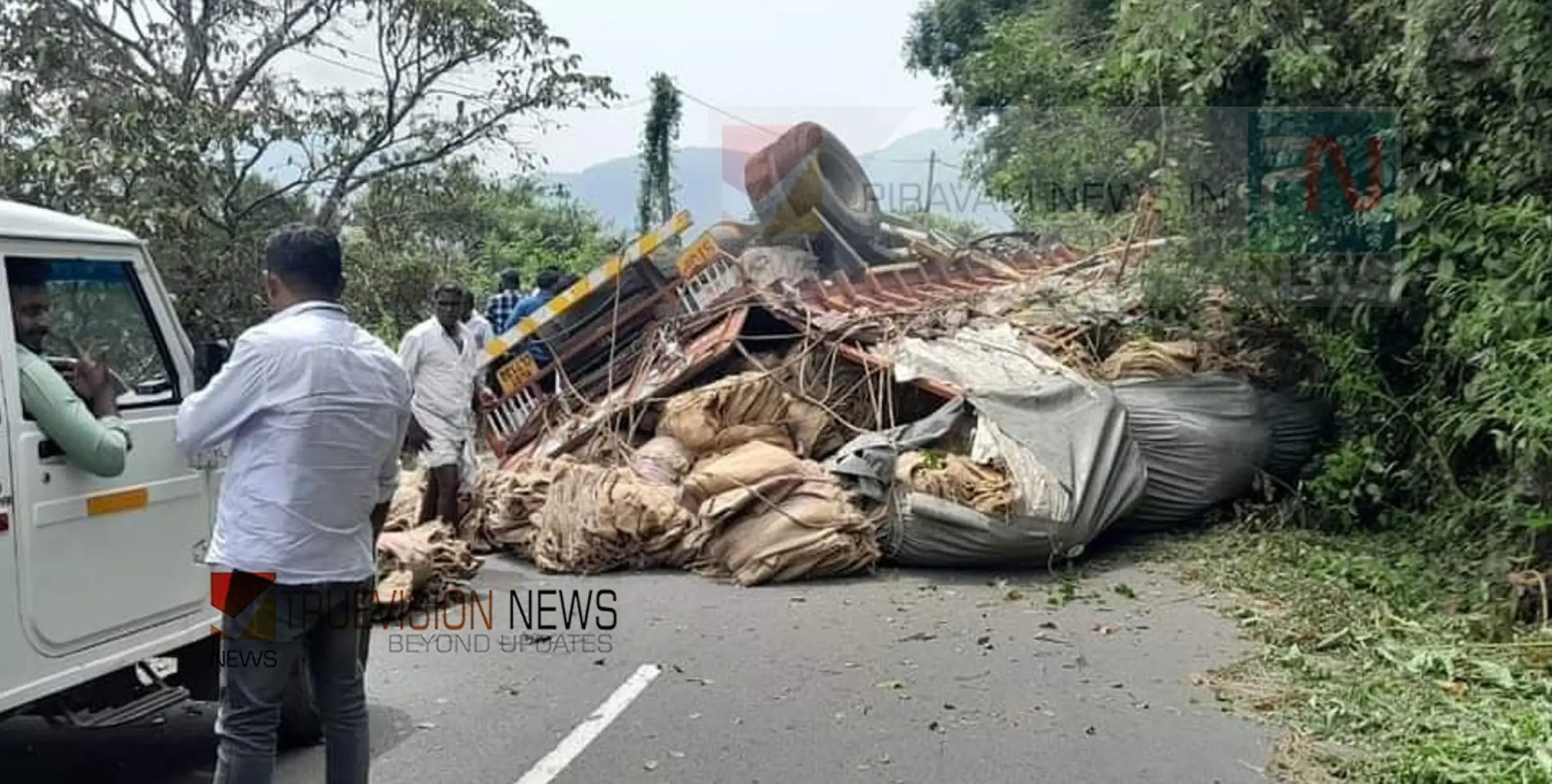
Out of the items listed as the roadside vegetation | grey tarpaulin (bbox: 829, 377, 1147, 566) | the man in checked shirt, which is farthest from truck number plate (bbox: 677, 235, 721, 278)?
the roadside vegetation

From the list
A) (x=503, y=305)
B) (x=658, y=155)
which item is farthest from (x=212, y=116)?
(x=658, y=155)

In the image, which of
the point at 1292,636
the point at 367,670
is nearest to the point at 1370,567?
the point at 1292,636

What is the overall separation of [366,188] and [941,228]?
21.7 ft

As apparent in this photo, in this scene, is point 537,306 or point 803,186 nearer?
point 537,306

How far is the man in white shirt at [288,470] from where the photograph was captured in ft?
11.5

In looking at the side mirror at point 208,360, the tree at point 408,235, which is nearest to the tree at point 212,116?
the tree at point 408,235

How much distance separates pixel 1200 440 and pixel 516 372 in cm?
500

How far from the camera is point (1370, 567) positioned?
24.3 ft

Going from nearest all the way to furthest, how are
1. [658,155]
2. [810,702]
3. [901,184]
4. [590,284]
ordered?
1. [810,702]
2. [590,284]
3. [901,184]
4. [658,155]

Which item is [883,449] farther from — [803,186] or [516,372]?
[803,186]

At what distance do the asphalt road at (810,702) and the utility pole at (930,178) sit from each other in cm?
759

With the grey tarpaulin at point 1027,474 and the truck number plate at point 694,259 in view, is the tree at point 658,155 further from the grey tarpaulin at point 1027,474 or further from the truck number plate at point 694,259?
the grey tarpaulin at point 1027,474

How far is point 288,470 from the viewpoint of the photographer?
3.52 m

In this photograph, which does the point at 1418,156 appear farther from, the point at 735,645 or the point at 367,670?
the point at 367,670
